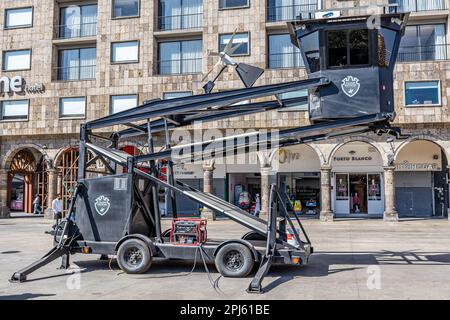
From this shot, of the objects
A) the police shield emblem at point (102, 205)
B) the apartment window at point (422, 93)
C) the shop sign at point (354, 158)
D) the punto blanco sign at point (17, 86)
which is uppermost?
the punto blanco sign at point (17, 86)

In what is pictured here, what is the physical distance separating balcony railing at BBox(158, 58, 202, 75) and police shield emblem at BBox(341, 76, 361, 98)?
2074 centimetres

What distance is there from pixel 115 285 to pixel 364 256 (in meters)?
7.77

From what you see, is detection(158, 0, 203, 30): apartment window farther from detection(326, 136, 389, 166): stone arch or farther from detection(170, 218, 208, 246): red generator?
detection(170, 218, 208, 246): red generator

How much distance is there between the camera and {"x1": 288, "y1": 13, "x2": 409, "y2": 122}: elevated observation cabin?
1109cm

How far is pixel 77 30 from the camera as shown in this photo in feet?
110

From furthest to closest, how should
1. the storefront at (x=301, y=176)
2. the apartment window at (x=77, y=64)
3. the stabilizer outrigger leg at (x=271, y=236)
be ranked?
the apartment window at (x=77, y=64) < the storefront at (x=301, y=176) < the stabilizer outrigger leg at (x=271, y=236)

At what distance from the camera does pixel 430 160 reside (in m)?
30.9

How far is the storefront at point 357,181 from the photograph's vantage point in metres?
31.8

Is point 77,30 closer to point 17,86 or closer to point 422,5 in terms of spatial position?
point 17,86

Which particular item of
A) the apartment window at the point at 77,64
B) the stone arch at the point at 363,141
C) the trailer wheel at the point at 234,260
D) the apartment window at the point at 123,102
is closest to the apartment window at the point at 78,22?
the apartment window at the point at 77,64

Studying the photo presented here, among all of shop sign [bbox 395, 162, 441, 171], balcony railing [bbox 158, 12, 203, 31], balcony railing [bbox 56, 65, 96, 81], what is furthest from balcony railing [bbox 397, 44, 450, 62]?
balcony railing [bbox 56, 65, 96, 81]

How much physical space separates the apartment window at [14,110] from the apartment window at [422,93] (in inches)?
1025

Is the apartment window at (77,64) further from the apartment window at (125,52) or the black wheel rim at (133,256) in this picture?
the black wheel rim at (133,256)
